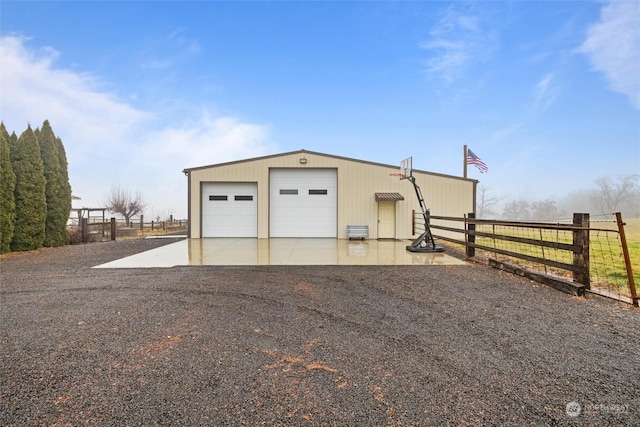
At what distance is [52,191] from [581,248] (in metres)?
15.2

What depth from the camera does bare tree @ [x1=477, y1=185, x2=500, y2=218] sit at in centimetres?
4525

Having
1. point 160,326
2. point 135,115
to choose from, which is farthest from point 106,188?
point 160,326

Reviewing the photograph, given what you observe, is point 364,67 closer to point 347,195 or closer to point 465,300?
point 347,195

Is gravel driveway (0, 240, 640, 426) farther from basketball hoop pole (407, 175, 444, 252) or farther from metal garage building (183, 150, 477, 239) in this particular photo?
metal garage building (183, 150, 477, 239)

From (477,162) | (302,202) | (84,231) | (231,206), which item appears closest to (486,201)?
(477,162)

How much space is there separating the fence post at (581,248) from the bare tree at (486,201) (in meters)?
45.1

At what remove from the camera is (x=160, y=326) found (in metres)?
3.08

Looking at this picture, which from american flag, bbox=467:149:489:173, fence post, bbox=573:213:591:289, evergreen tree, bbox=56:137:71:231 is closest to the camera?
fence post, bbox=573:213:591:289

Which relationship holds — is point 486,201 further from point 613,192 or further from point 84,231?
point 84,231

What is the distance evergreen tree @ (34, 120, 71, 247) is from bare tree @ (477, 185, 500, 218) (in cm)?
4745

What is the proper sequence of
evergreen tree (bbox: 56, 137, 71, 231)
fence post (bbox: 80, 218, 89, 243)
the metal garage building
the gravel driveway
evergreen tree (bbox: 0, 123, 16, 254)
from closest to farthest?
the gravel driveway → evergreen tree (bbox: 0, 123, 16, 254) → evergreen tree (bbox: 56, 137, 71, 231) → fence post (bbox: 80, 218, 89, 243) → the metal garage building

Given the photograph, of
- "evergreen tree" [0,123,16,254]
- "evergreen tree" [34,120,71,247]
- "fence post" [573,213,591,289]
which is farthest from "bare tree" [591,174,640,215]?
"evergreen tree" [0,123,16,254]

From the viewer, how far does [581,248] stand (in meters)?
4.39

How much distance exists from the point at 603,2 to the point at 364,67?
8.28 metres
